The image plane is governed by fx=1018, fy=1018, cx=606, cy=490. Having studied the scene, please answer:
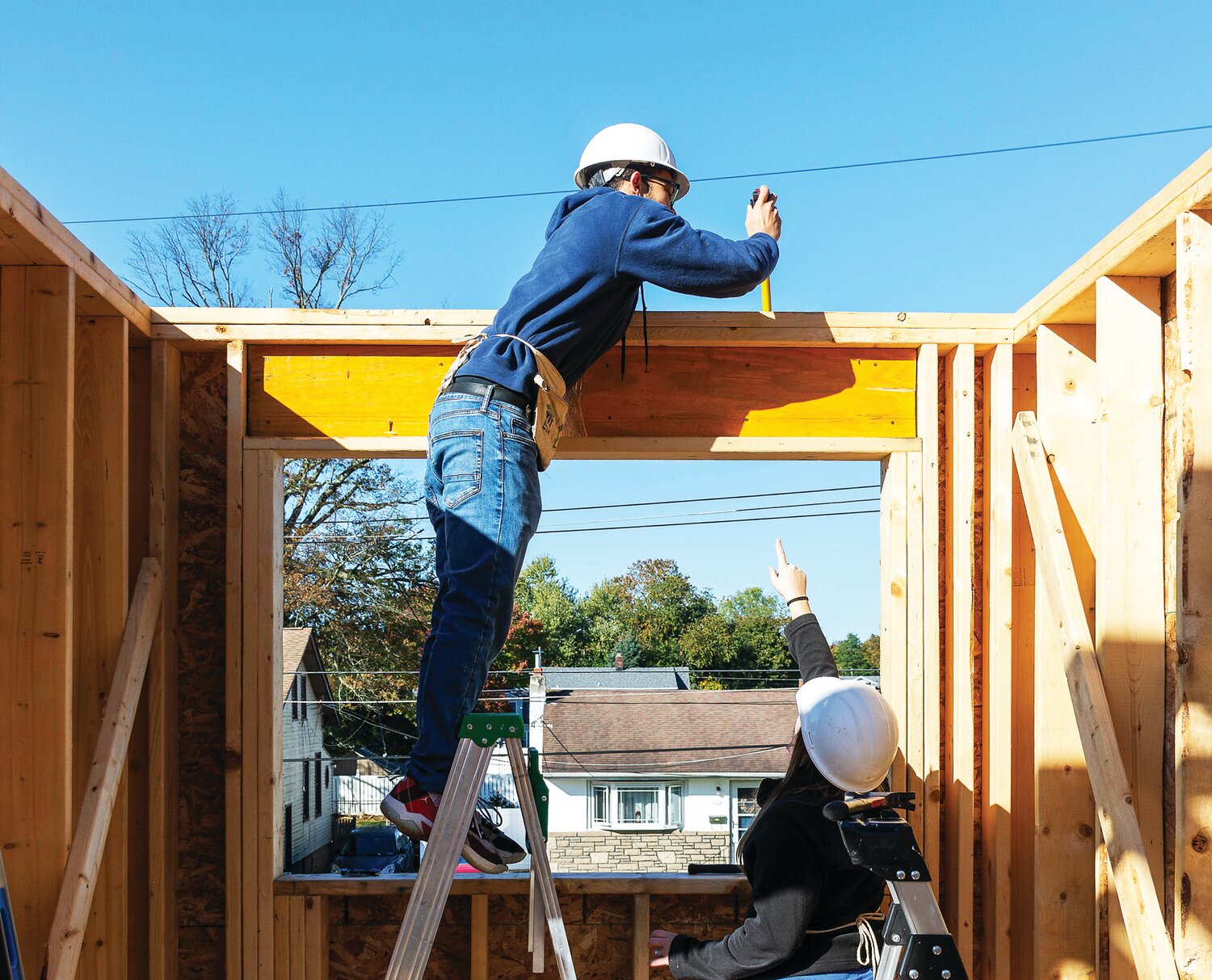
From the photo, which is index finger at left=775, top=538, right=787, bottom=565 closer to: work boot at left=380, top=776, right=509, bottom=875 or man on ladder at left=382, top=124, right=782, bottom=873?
man on ladder at left=382, top=124, right=782, bottom=873

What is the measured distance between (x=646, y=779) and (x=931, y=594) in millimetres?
14585

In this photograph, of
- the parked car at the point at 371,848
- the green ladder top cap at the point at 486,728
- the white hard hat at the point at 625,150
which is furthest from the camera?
the parked car at the point at 371,848

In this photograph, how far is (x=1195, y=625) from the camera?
2.02 m

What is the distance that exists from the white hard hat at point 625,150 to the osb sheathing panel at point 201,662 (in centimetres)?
135

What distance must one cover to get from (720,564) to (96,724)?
Result: 2737 centimetres

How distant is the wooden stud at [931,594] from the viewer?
3020mm

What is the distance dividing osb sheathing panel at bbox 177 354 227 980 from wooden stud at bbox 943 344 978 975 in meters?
2.16

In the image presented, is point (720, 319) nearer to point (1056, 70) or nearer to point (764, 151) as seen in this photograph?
point (764, 151)

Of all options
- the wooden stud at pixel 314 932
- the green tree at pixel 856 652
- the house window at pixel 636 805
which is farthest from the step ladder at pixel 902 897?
the green tree at pixel 856 652

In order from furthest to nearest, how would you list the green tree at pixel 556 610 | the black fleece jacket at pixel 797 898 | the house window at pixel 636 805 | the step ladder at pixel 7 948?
1. the green tree at pixel 556 610
2. the house window at pixel 636 805
3. the step ladder at pixel 7 948
4. the black fleece jacket at pixel 797 898

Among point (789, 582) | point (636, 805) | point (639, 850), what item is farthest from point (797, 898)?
point (639, 850)

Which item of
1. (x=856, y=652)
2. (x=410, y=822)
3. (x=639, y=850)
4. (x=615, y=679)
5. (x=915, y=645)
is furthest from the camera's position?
(x=856, y=652)

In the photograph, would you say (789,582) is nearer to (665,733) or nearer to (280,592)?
(280,592)

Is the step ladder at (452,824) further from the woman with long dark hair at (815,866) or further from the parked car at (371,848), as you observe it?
the parked car at (371,848)
